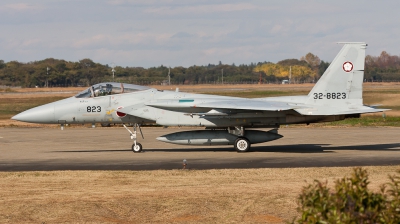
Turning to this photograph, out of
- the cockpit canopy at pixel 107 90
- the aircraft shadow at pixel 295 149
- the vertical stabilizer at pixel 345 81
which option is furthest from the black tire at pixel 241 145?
the cockpit canopy at pixel 107 90

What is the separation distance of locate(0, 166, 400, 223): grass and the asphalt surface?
6.14 ft

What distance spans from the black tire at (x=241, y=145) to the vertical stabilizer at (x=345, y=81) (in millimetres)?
2811

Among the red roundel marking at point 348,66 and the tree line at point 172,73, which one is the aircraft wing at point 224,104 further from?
the tree line at point 172,73

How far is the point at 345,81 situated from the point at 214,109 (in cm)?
482

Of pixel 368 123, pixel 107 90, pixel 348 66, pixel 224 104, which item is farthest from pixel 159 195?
pixel 368 123

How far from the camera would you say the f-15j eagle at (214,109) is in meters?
21.1

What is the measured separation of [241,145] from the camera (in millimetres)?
21656

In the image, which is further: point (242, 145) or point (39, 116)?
point (242, 145)

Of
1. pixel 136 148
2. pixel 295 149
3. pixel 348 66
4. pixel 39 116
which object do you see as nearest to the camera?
pixel 348 66

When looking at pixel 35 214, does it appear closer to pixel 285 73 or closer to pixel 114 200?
pixel 114 200

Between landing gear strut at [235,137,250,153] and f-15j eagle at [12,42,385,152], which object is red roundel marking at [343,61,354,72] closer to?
f-15j eagle at [12,42,385,152]

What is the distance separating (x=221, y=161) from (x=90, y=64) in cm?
9871

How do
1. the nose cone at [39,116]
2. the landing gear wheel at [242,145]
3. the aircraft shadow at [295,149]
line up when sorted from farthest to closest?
1. the aircraft shadow at [295,149]
2. the landing gear wheel at [242,145]
3. the nose cone at [39,116]

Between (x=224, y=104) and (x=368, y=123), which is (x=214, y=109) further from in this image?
(x=368, y=123)
